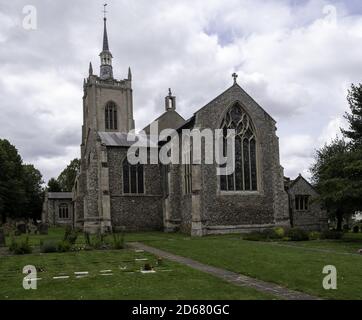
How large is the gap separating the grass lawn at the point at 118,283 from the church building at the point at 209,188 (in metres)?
15.5

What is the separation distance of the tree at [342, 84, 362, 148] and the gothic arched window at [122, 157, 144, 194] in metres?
17.8

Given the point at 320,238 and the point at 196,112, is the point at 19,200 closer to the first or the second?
the point at 196,112

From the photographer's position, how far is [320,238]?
85.8ft

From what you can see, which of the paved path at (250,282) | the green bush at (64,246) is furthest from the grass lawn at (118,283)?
the green bush at (64,246)

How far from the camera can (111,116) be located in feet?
180

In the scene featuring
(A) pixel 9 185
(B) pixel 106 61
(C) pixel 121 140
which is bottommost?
(A) pixel 9 185

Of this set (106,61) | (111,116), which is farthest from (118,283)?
(106,61)

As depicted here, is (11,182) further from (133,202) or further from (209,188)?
(209,188)

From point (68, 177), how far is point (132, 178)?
48266mm

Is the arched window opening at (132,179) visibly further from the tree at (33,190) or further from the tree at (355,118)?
the tree at (33,190)

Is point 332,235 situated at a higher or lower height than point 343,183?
→ lower
